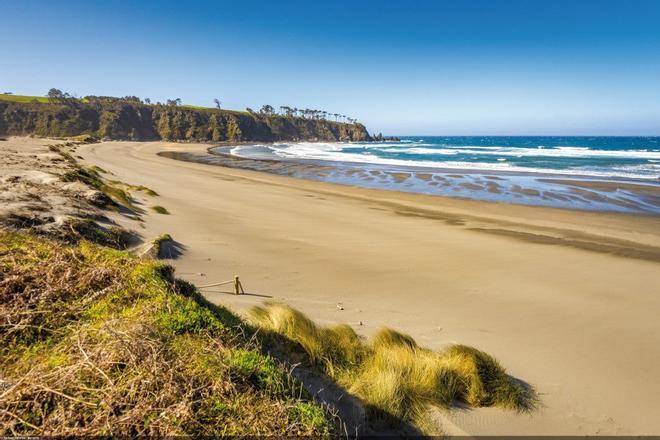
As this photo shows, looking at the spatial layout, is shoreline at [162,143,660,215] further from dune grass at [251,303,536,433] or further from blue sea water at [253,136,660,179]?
dune grass at [251,303,536,433]

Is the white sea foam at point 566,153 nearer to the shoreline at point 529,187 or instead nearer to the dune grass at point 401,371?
the shoreline at point 529,187

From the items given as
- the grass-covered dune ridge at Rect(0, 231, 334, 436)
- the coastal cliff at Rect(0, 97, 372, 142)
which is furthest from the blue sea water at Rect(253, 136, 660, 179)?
the coastal cliff at Rect(0, 97, 372, 142)

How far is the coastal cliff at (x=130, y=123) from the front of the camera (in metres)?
93.1

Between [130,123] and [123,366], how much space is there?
130m

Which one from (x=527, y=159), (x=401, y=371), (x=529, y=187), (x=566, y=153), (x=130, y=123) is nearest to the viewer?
(x=401, y=371)

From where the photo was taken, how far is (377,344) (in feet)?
14.7

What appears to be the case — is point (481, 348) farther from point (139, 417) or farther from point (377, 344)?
point (139, 417)

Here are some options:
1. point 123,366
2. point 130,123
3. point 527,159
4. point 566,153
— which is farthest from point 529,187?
point 130,123

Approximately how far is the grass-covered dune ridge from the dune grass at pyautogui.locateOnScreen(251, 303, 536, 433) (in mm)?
1010

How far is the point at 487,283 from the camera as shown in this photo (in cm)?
791

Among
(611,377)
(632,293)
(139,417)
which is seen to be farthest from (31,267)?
(632,293)

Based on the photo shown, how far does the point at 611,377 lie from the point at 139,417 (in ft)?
18.9

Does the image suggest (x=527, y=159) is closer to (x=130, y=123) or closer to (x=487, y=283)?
(x=487, y=283)

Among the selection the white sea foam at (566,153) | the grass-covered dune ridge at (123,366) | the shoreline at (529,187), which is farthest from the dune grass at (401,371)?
the white sea foam at (566,153)
